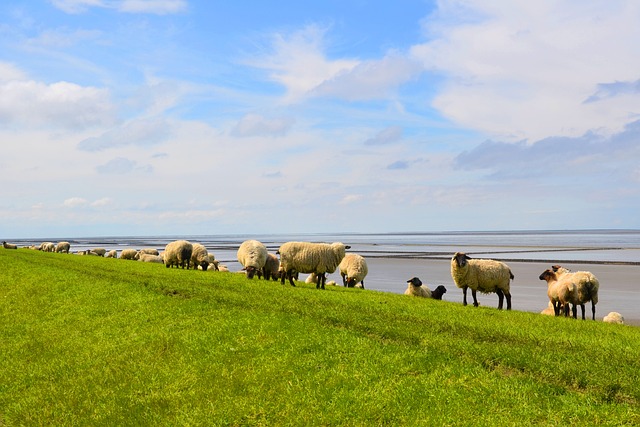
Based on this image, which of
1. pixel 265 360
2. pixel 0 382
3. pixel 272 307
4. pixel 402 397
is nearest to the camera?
pixel 402 397

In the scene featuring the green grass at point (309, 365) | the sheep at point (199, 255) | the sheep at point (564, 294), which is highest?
the sheep at point (199, 255)

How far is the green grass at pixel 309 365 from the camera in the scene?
9.98 metres

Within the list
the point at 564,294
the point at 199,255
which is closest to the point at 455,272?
the point at 564,294

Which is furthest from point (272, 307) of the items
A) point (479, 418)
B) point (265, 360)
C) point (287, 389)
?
point (479, 418)

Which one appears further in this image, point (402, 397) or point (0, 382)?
point (0, 382)

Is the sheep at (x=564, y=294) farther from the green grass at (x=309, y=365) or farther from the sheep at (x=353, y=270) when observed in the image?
the sheep at (x=353, y=270)

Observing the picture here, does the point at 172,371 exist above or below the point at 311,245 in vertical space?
below

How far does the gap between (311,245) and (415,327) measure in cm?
→ 1389

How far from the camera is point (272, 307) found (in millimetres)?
18047

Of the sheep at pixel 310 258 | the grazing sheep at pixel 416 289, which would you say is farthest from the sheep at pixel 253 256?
the grazing sheep at pixel 416 289

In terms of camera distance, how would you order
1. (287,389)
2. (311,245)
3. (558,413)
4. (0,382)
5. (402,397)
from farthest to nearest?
(311,245) < (0,382) < (287,389) < (402,397) < (558,413)

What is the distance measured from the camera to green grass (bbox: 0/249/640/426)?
32.7 feet

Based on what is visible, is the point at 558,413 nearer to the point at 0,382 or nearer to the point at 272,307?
the point at 272,307

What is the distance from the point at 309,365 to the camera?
12.2m
